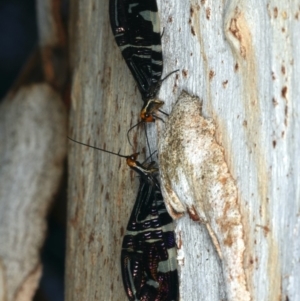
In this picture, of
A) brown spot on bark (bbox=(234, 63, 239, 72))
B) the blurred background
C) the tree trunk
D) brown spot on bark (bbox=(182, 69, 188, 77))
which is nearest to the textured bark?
the blurred background

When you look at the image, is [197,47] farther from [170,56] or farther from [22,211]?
[22,211]

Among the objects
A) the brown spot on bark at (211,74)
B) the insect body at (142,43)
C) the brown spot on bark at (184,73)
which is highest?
the insect body at (142,43)

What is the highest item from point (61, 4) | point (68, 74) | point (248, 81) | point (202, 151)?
point (61, 4)

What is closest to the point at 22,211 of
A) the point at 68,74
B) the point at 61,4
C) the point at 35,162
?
the point at 35,162

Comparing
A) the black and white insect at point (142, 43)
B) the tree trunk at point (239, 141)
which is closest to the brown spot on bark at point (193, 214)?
the tree trunk at point (239, 141)

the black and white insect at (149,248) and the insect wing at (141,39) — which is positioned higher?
the insect wing at (141,39)

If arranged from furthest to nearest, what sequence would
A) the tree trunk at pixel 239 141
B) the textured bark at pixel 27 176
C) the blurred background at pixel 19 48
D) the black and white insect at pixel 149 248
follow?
the blurred background at pixel 19 48, the textured bark at pixel 27 176, the black and white insect at pixel 149 248, the tree trunk at pixel 239 141

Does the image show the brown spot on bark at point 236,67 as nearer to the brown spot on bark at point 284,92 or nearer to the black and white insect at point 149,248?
the brown spot on bark at point 284,92
